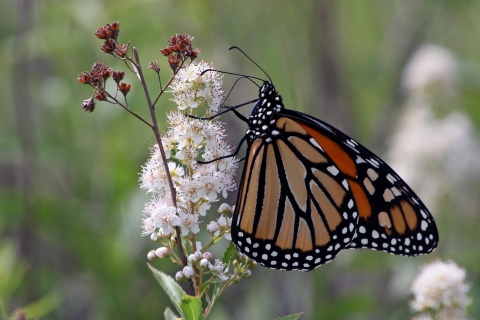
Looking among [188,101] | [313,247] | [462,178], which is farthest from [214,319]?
[462,178]

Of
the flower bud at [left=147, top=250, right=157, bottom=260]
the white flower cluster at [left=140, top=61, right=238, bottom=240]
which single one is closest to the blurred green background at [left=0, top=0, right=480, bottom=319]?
the flower bud at [left=147, top=250, right=157, bottom=260]

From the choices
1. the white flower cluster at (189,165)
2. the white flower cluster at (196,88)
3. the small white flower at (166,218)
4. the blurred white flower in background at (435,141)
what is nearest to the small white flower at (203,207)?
the white flower cluster at (189,165)

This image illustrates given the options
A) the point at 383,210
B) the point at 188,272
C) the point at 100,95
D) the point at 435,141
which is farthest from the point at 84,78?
the point at 435,141

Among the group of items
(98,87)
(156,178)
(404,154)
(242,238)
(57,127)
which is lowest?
(242,238)

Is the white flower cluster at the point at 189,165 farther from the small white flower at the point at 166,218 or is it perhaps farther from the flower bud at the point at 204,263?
the flower bud at the point at 204,263

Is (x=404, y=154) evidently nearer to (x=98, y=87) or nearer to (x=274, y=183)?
(x=274, y=183)

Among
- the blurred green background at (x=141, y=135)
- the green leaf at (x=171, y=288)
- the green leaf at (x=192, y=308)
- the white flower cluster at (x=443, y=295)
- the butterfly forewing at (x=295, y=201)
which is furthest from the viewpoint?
the blurred green background at (x=141, y=135)
